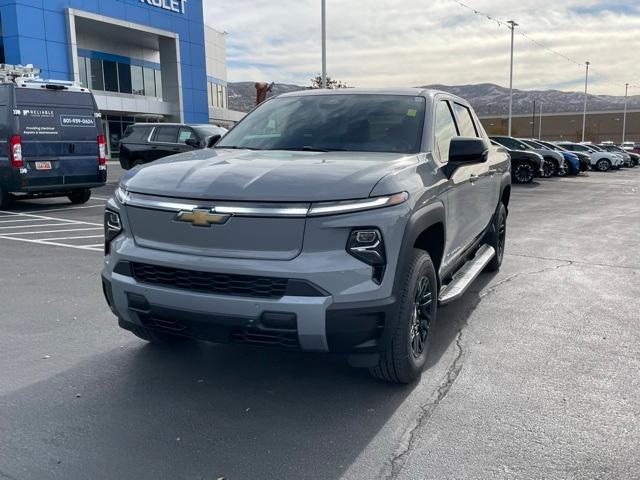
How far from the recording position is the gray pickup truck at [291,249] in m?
3.03

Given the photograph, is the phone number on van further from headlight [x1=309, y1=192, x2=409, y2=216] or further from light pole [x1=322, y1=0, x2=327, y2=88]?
light pole [x1=322, y1=0, x2=327, y2=88]

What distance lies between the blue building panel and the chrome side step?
32949 millimetres

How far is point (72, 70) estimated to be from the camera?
115 ft

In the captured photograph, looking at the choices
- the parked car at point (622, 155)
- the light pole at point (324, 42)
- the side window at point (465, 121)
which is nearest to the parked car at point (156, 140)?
the light pole at point (324, 42)

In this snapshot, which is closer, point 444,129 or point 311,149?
point 311,149

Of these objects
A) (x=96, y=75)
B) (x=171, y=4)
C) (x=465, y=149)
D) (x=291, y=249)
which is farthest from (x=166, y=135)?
(x=171, y=4)

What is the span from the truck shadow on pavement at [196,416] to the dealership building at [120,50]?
110ft

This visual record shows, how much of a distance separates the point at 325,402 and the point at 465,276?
194 cm

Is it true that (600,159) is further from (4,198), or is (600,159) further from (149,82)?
(149,82)

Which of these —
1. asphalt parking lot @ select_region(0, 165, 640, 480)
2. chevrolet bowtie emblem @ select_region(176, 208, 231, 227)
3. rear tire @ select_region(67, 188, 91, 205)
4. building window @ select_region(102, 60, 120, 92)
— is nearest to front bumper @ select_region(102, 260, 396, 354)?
chevrolet bowtie emblem @ select_region(176, 208, 231, 227)

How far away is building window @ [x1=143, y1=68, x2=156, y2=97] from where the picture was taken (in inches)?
1797

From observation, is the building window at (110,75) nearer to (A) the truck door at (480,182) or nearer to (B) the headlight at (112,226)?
(A) the truck door at (480,182)

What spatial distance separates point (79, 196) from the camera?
1350 centimetres

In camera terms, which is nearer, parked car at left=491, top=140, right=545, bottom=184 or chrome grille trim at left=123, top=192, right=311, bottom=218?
chrome grille trim at left=123, top=192, right=311, bottom=218
